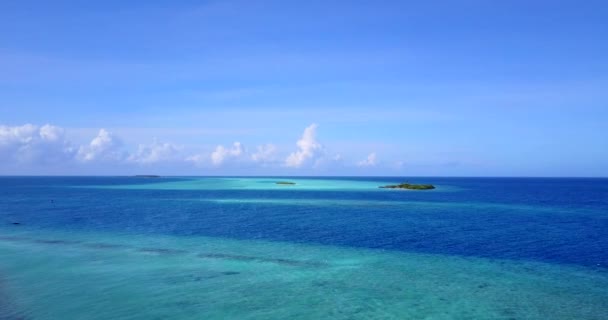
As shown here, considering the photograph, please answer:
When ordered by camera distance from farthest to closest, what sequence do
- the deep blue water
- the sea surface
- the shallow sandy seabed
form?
1. the deep blue water
2. the sea surface
3. the shallow sandy seabed

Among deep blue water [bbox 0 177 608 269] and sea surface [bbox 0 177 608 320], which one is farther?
deep blue water [bbox 0 177 608 269]

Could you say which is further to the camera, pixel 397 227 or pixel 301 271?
pixel 397 227

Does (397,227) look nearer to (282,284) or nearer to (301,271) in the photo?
(301,271)

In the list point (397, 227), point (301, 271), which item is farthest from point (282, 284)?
point (397, 227)

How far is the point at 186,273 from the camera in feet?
84.1

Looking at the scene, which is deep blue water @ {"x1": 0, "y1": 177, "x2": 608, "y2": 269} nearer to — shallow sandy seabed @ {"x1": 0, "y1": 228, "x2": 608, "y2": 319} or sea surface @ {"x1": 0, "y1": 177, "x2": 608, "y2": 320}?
sea surface @ {"x1": 0, "y1": 177, "x2": 608, "y2": 320}

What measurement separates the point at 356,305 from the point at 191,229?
28.1 metres

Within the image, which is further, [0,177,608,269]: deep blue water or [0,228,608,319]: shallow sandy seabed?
[0,177,608,269]: deep blue water

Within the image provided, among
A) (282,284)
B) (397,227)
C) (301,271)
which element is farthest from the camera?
(397,227)

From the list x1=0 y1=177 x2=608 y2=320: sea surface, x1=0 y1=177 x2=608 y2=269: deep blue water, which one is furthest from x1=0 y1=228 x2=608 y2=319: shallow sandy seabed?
x1=0 y1=177 x2=608 y2=269: deep blue water

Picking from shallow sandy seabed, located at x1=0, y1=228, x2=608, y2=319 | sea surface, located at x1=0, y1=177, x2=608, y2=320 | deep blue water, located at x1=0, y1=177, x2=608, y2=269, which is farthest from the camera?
deep blue water, located at x1=0, y1=177, x2=608, y2=269

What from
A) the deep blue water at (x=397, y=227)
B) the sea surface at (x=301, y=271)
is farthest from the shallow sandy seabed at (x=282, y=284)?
the deep blue water at (x=397, y=227)

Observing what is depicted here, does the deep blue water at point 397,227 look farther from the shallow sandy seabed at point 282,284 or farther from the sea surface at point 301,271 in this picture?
the shallow sandy seabed at point 282,284

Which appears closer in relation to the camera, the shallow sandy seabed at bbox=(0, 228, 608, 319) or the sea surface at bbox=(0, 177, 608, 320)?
the shallow sandy seabed at bbox=(0, 228, 608, 319)
